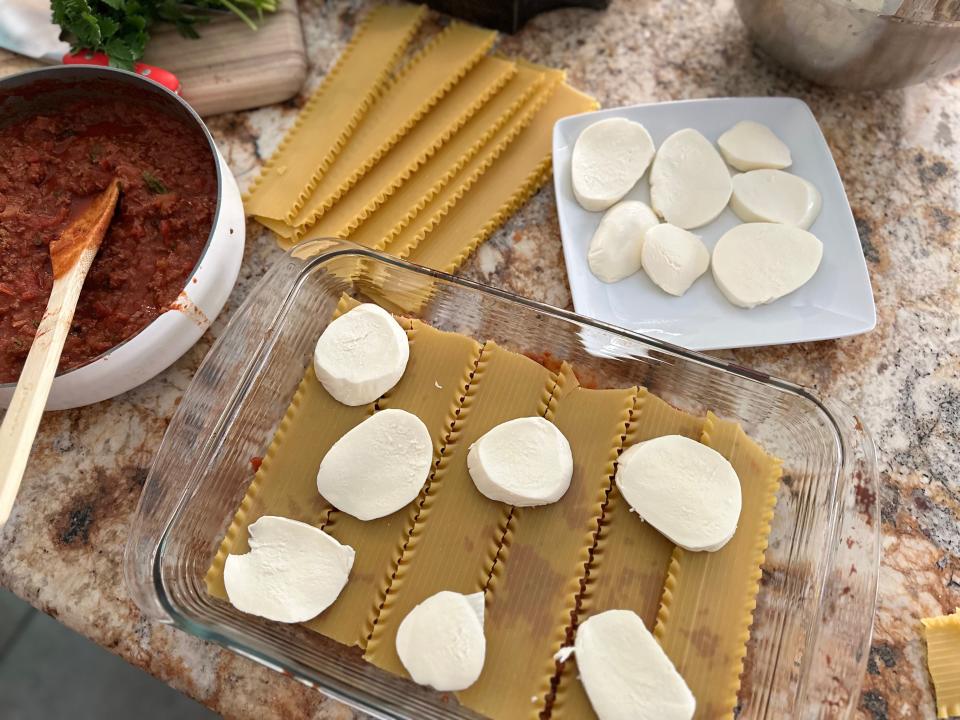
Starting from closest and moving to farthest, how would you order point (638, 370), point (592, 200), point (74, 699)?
point (638, 370) < point (592, 200) < point (74, 699)

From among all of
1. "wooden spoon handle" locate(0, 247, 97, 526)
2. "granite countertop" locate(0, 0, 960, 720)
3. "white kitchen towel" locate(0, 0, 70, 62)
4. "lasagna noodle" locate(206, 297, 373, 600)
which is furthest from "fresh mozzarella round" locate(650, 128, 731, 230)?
"white kitchen towel" locate(0, 0, 70, 62)

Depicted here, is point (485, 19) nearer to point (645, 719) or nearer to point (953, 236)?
point (953, 236)

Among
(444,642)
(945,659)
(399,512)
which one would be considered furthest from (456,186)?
(945,659)

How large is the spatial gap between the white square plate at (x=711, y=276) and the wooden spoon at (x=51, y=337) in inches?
34.1

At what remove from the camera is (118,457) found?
4.62ft

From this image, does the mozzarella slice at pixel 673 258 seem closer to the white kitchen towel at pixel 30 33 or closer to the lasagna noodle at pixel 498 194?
the lasagna noodle at pixel 498 194

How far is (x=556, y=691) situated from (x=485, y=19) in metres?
1.43

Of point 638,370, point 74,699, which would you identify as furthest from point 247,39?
point 74,699

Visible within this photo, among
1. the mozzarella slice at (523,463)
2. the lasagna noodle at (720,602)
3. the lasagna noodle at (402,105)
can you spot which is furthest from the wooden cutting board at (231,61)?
the lasagna noodle at (720,602)

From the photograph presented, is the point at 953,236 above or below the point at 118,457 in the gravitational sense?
above

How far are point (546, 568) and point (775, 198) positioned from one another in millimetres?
852

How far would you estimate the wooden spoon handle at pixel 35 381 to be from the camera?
1072 millimetres

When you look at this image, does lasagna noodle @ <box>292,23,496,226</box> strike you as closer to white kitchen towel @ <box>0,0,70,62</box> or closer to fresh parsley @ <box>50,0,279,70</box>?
fresh parsley @ <box>50,0,279,70</box>

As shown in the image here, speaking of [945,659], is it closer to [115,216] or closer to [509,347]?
[509,347]
